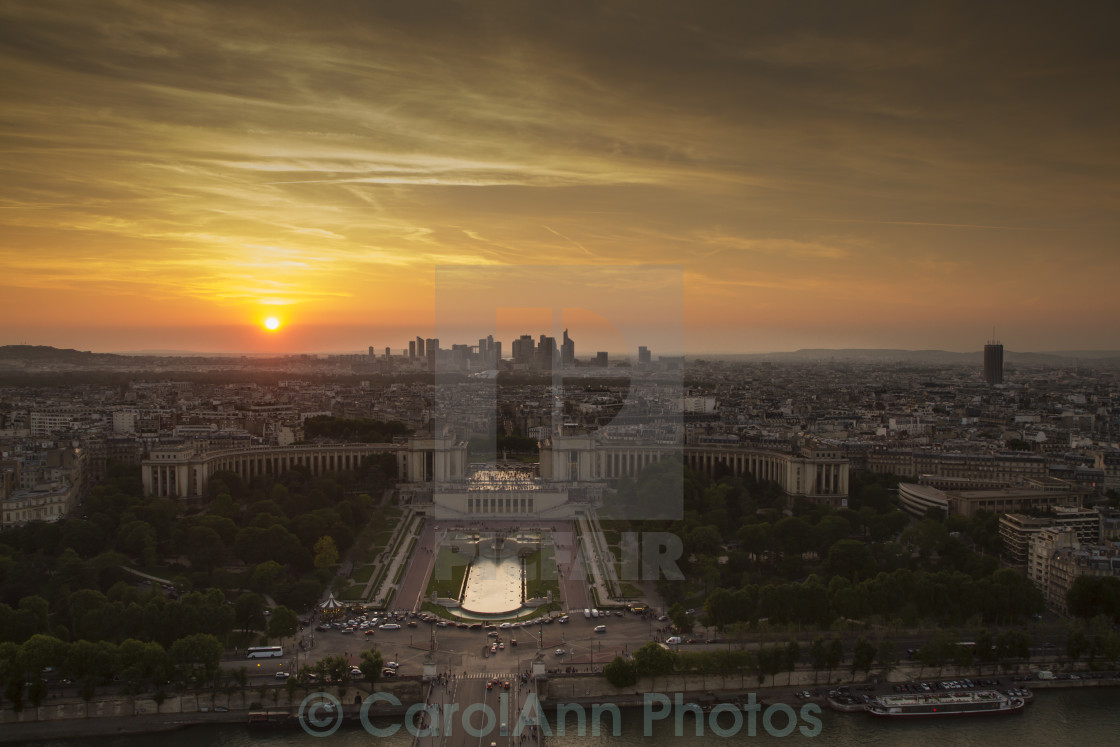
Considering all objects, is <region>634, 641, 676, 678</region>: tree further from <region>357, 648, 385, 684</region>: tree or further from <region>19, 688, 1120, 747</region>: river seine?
<region>357, 648, 385, 684</region>: tree

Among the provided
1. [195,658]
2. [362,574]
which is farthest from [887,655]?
[195,658]

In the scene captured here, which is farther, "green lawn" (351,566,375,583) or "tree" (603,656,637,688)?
"green lawn" (351,566,375,583)

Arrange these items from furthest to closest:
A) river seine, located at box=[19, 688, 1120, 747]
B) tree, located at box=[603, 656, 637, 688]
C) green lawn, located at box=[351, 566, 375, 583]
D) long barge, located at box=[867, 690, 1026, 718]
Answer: green lawn, located at box=[351, 566, 375, 583] → tree, located at box=[603, 656, 637, 688] → long barge, located at box=[867, 690, 1026, 718] → river seine, located at box=[19, 688, 1120, 747]

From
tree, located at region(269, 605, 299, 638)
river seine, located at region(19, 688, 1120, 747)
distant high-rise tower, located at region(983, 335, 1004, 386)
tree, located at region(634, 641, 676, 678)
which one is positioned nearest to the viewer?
river seine, located at region(19, 688, 1120, 747)

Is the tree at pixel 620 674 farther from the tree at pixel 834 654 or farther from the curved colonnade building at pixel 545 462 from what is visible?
the curved colonnade building at pixel 545 462

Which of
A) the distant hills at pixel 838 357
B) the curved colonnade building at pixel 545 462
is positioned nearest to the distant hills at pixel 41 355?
the distant hills at pixel 838 357

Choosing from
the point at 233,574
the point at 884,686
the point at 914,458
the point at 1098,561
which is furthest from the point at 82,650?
the point at 914,458

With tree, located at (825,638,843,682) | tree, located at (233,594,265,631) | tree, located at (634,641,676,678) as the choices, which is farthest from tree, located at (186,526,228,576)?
tree, located at (825,638,843,682)
